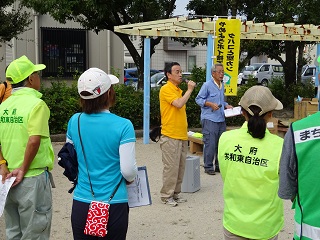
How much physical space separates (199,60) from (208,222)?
1438 inches

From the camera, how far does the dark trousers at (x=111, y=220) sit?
9.93ft

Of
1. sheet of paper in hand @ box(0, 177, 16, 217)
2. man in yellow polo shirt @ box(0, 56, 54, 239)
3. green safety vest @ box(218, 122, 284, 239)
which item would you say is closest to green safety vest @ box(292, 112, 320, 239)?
green safety vest @ box(218, 122, 284, 239)

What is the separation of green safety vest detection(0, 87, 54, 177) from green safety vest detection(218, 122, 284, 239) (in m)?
1.45

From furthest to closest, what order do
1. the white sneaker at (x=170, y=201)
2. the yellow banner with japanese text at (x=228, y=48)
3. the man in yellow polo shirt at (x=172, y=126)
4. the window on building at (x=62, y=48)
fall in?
1. the window on building at (x=62, y=48)
2. the yellow banner with japanese text at (x=228, y=48)
3. the white sneaker at (x=170, y=201)
4. the man in yellow polo shirt at (x=172, y=126)

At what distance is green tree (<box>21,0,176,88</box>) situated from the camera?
1350cm

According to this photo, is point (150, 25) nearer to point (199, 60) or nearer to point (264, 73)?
point (264, 73)

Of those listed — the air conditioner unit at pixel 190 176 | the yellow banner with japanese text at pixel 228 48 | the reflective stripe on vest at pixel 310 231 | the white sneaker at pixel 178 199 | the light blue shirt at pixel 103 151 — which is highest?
the yellow banner with japanese text at pixel 228 48

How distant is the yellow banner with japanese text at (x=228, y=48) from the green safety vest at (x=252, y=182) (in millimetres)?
6152

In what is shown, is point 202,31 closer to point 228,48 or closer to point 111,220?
point 228,48

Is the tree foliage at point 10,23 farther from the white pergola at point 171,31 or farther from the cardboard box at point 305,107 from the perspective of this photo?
the cardboard box at point 305,107

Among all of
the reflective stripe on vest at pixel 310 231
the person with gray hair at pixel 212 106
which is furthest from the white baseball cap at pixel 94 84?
the person with gray hair at pixel 212 106

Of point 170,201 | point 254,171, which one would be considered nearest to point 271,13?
point 170,201

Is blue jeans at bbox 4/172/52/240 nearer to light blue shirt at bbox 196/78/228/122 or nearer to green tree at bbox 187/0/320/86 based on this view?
light blue shirt at bbox 196/78/228/122

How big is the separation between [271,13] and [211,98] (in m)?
8.56
